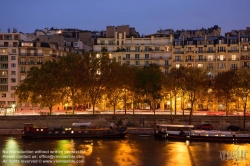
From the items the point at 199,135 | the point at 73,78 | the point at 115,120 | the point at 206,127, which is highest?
A: the point at 73,78

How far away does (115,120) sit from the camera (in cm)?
5050

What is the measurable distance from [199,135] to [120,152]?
409 inches

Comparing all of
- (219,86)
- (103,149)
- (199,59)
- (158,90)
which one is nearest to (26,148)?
(103,149)

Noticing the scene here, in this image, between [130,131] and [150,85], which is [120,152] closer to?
[130,131]

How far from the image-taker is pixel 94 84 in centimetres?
5456

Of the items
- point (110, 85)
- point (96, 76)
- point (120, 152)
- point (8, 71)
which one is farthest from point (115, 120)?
point (8, 71)

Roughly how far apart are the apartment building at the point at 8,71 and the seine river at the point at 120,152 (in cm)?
2305

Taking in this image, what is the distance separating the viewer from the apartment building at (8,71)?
67688mm

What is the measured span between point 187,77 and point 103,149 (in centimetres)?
1878

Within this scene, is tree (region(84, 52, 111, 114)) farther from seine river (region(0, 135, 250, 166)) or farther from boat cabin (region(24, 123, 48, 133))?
seine river (region(0, 135, 250, 166))

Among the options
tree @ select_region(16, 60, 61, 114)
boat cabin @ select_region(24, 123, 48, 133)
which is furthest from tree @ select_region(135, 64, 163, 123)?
boat cabin @ select_region(24, 123, 48, 133)

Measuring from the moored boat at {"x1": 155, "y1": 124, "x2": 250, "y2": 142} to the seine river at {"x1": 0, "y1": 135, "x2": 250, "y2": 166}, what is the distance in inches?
51.6

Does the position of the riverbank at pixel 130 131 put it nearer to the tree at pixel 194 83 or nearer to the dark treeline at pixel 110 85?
the dark treeline at pixel 110 85

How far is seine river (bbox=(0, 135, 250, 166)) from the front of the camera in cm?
3397
